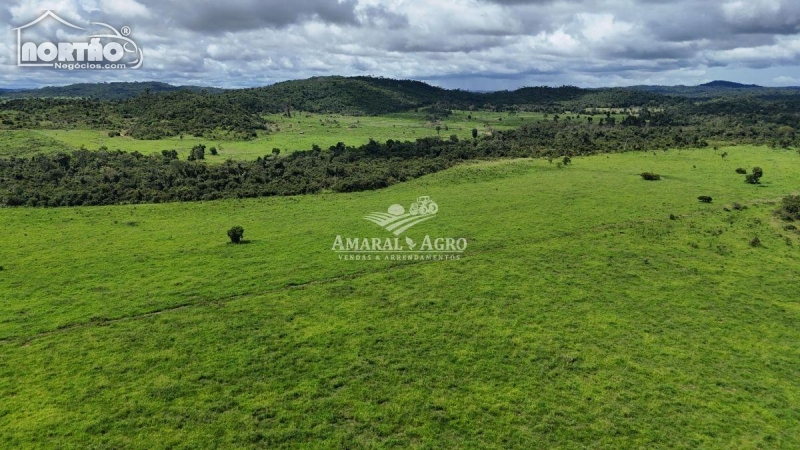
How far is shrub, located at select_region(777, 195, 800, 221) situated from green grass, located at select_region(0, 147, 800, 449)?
10.5 ft

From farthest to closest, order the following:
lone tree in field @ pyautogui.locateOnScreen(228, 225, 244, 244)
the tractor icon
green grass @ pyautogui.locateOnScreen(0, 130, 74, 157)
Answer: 1. green grass @ pyautogui.locateOnScreen(0, 130, 74, 157)
2. the tractor icon
3. lone tree in field @ pyautogui.locateOnScreen(228, 225, 244, 244)

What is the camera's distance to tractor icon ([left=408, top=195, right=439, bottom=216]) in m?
72.2

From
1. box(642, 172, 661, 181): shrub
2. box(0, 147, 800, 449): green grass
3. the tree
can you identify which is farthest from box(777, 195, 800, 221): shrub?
the tree

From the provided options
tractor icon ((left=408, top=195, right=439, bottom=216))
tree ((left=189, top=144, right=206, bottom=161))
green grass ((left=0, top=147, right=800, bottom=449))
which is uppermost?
tree ((left=189, top=144, right=206, bottom=161))

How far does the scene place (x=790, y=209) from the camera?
220 feet

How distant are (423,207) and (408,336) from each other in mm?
40822

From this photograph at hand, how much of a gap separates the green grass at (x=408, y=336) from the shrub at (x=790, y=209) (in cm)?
320

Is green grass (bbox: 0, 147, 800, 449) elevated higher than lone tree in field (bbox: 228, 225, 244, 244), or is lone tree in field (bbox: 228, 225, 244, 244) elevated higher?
lone tree in field (bbox: 228, 225, 244, 244)

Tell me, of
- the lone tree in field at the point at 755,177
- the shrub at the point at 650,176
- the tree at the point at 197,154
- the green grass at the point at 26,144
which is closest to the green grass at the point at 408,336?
the shrub at the point at 650,176

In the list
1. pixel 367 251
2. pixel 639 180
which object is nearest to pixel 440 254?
pixel 367 251

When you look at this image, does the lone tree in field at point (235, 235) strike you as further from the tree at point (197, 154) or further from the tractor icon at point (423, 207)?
the tree at point (197, 154)

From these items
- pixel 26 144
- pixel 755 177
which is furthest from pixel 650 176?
pixel 26 144

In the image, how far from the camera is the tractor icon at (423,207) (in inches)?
2842

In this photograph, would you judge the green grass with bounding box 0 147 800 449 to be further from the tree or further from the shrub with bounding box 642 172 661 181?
the tree
